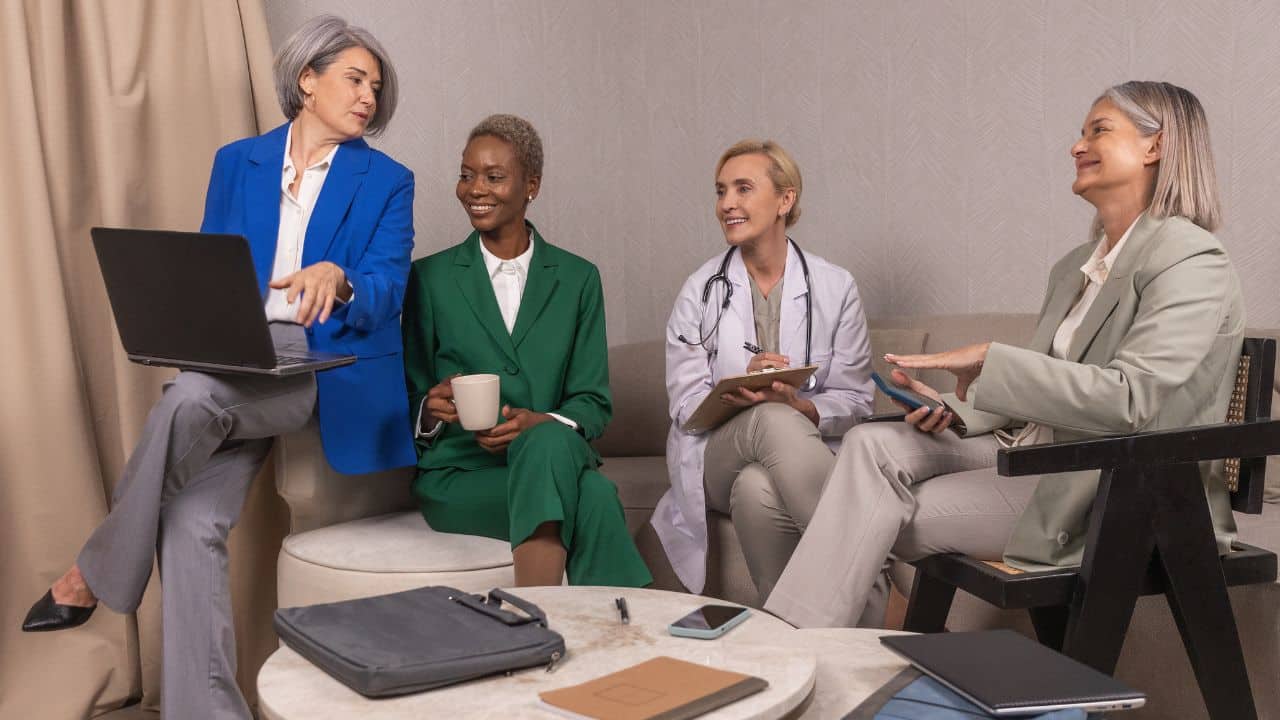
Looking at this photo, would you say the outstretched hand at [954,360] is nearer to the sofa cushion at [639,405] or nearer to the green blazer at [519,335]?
the green blazer at [519,335]

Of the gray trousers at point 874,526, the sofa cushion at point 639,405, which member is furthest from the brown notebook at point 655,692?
the sofa cushion at point 639,405

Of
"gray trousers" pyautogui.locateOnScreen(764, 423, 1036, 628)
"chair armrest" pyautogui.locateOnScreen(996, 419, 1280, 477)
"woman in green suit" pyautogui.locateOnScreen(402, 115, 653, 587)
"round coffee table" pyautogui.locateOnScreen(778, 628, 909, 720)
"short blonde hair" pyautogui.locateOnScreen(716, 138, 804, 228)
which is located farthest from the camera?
"short blonde hair" pyautogui.locateOnScreen(716, 138, 804, 228)

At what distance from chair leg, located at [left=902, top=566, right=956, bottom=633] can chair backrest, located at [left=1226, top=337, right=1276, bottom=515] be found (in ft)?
1.77

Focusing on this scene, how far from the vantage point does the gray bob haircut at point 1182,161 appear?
2.03m

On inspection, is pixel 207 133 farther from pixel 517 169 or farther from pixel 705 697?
pixel 705 697

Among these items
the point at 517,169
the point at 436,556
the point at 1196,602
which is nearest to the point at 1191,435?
the point at 1196,602

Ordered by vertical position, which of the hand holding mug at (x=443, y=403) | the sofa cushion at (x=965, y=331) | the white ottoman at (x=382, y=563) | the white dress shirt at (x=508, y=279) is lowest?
the white ottoman at (x=382, y=563)

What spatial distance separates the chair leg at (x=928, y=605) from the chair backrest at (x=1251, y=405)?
0.54 m

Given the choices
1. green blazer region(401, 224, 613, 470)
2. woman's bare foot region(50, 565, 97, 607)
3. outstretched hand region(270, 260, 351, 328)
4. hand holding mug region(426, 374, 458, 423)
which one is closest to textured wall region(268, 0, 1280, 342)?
green blazer region(401, 224, 613, 470)

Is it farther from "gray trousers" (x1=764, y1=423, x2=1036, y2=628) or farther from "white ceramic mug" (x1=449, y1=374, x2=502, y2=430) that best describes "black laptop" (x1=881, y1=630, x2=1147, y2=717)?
"white ceramic mug" (x1=449, y1=374, x2=502, y2=430)

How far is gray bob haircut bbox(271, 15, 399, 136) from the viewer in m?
2.52

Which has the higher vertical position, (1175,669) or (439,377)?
(439,377)

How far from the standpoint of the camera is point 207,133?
2863mm

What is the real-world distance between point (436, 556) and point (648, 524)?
0.74 metres
